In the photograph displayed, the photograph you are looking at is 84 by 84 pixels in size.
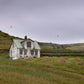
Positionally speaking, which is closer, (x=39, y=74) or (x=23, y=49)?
(x=39, y=74)

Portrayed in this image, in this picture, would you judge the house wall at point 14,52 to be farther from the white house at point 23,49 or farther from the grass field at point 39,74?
the grass field at point 39,74

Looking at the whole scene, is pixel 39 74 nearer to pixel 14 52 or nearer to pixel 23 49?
pixel 23 49

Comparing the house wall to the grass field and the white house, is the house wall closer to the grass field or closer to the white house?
the white house

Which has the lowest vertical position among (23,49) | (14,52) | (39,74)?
(39,74)

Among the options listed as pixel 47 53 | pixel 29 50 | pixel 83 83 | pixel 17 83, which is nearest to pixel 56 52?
pixel 47 53

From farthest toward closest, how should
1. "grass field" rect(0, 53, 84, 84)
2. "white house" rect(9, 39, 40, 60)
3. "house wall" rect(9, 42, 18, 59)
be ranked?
"house wall" rect(9, 42, 18, 59), "white house" rect(9, 39, 40, 60), "grass field" rect(0, 53, 84, 84)

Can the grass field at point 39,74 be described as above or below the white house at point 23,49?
below

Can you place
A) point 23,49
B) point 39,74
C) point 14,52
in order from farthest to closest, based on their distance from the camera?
1. point 14,52
2. point 23,49
3. point 39,74

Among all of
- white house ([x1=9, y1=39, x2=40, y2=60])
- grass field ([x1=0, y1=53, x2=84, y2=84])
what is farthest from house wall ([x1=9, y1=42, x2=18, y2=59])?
grass field ([x1=0, y1=53, x2=84, y2=84])

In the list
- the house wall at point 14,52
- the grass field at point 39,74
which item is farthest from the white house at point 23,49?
the grass field at point 39,74

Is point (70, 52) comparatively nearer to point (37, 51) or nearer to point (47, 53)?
point (47, 53)

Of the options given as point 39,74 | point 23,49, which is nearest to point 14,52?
point 23,49

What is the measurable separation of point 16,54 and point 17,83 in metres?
43.8

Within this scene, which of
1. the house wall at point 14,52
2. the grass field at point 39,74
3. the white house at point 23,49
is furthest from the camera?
the house wall at point 14,52
